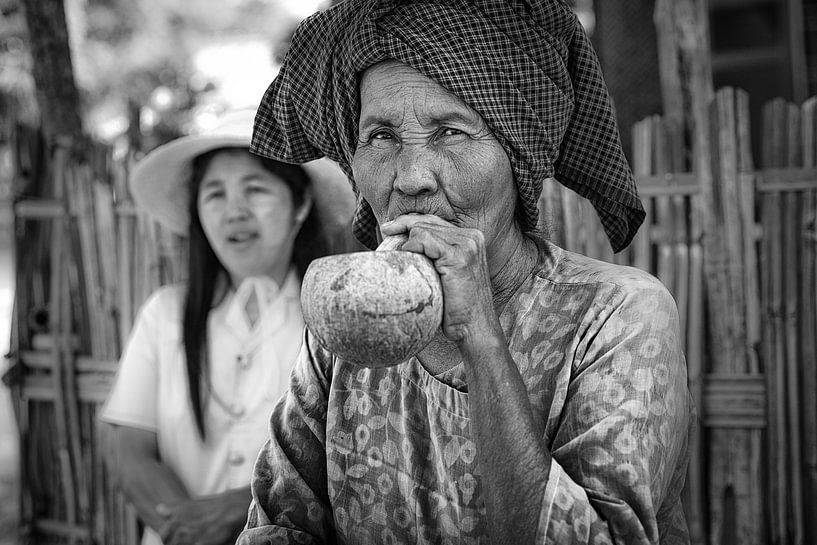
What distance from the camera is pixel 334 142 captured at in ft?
6.73

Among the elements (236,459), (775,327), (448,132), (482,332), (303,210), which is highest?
(448,132)

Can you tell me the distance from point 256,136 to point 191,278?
4.93 ft

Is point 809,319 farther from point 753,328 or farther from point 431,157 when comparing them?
point 431,157

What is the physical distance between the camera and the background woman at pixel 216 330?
10.7 ft

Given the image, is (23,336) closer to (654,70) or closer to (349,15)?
(349,15)

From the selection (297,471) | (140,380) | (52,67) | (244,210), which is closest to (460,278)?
(297,471)

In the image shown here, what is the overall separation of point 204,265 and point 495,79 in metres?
2.11

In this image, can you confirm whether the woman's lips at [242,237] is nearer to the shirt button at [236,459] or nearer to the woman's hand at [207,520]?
the shirt button at [236,459]

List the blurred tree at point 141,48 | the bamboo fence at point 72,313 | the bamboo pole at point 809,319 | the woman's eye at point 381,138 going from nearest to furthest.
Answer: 1. the woman's eye at point 381,138
2. the bamboo pole at point 809,319
3. the bamboo fence at point 72,313
4. the blurred tree at point 141,48

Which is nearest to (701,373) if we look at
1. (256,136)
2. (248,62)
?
(256,136)

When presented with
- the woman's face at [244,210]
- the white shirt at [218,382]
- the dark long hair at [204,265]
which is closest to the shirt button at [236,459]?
the white shirt at [218,382]

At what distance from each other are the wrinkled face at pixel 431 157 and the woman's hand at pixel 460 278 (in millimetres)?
147

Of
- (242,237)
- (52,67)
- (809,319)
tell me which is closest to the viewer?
(809,319)

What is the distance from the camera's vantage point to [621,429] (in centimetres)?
151
